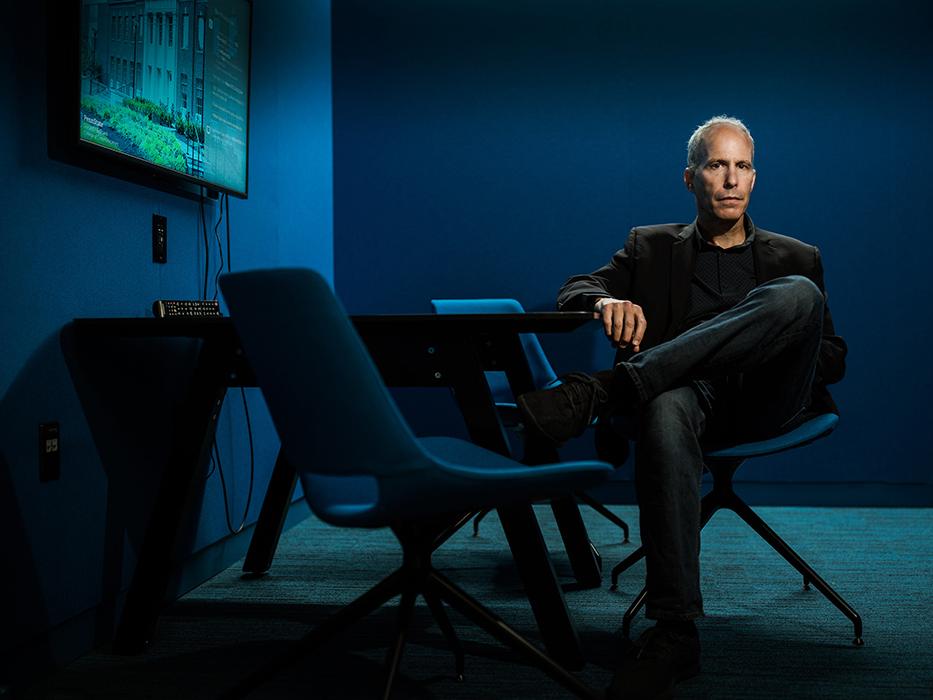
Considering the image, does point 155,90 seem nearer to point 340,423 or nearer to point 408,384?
point 408,384

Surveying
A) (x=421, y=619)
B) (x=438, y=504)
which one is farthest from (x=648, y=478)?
(x=421, y=619)

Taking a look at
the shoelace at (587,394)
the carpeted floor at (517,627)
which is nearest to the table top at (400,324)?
the shoelace at (587,394)

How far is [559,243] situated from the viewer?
167 inches

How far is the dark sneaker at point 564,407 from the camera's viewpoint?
183cm

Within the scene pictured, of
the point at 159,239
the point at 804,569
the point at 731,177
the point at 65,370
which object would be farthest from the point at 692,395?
the point at 159,239

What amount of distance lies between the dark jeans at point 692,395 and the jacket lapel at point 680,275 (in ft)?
1.44

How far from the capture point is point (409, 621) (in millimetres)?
1667

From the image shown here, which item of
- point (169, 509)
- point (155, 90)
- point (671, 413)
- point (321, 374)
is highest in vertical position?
point (155, 90)

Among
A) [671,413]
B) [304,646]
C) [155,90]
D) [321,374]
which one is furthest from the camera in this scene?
[155,90]

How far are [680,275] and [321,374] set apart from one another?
1.47 metres

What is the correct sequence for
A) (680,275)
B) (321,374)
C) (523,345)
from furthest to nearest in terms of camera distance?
(523,345)
(680,275)
(321,374)

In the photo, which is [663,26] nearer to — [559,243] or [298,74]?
[559,243]

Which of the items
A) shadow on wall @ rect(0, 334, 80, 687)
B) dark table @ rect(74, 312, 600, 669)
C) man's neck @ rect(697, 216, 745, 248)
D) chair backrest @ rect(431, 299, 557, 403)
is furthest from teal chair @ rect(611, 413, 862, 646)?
shadow on wall @ rect(0, 334, 80, 687)

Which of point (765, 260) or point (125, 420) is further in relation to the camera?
point (765, 260)
